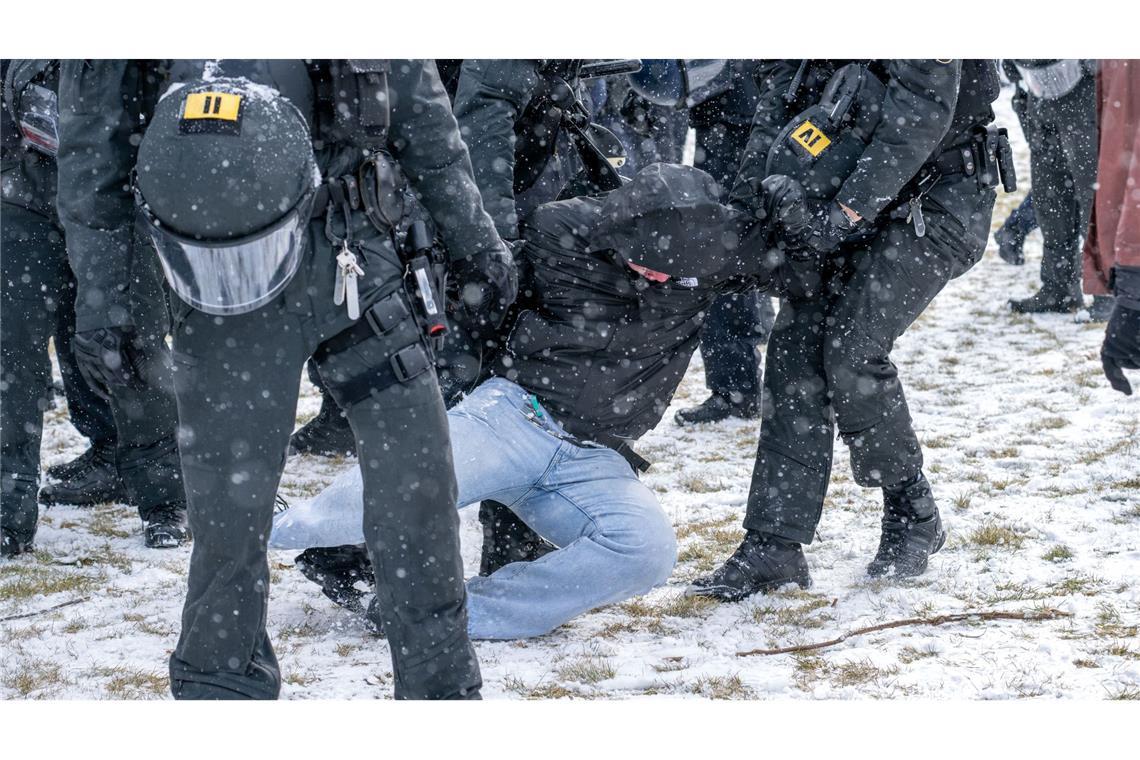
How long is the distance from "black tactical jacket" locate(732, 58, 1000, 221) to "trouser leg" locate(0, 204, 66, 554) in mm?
2383

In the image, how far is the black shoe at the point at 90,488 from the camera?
482 cm

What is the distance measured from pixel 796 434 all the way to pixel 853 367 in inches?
12.1

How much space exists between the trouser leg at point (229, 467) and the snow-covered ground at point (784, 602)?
1.78 ft

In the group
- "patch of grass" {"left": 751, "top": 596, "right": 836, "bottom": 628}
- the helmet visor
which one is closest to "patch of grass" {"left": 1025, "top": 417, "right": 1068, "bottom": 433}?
"patch of grass" {"left": 751, "top": 596, "right": 836, "bottom": 628}

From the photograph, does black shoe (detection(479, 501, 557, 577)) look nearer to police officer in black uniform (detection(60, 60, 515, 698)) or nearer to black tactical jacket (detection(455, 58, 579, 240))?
black tactical jacket (detection(455, 58, 579, 240))

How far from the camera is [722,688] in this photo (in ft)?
10.2

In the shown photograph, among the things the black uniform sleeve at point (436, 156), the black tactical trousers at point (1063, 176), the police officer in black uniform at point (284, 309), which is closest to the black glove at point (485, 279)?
the black uniform sleeve at point (436, 156)

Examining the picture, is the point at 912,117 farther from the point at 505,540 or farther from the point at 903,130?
the point at 505,540

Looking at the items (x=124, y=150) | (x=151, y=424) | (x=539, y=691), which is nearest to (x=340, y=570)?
(x=539, y=691)

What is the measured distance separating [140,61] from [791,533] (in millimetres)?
2346

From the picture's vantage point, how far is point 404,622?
263cm

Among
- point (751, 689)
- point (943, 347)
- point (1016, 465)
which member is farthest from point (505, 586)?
point (943, 347)

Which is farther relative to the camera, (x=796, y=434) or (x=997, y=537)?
(x=997, y=537)

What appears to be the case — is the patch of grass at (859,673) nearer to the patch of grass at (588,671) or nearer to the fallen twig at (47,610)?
the patch of grass at (588,671)
